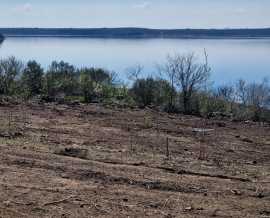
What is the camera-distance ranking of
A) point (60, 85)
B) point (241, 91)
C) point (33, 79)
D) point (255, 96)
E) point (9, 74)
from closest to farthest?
1. point (9, 74)
2. point (60, 85)
3. point (33, 79)
4. point (255, 96)
5. point (241, 91)

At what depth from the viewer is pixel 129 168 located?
1014 cm

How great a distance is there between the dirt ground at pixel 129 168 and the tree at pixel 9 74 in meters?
9.36

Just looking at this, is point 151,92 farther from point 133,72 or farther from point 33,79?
point 133,72

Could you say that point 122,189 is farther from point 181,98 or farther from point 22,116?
point 181,98

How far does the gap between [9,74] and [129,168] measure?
17554mm

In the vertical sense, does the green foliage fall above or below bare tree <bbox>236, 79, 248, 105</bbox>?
above

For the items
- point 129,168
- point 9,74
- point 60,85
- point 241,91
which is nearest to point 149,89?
point 60,85

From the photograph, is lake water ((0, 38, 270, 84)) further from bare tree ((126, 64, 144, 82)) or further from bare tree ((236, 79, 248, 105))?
bare tree ((236, 79, 248, 105))

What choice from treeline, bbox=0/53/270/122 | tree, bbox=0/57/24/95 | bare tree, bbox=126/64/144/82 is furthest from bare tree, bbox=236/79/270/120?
tree, bbox=0/57/24/95

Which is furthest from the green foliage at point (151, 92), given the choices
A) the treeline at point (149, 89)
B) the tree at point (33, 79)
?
the tree at point (33, 79)

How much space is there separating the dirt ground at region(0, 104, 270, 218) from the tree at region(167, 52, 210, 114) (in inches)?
406

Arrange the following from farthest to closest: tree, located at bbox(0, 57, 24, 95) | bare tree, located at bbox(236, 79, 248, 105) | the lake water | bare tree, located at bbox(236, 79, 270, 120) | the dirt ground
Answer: the lake water, bare tree, located at bbox(236, 79, 248, 105), bare tree, located at bbox(236, 79, 270, 120), tree, located at bbox(0, 57, 24, 95), the dirt ground

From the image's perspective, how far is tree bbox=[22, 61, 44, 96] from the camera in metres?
26.9

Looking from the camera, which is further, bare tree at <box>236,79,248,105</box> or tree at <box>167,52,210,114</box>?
bare tree at <box>236,79,248,105</box>
